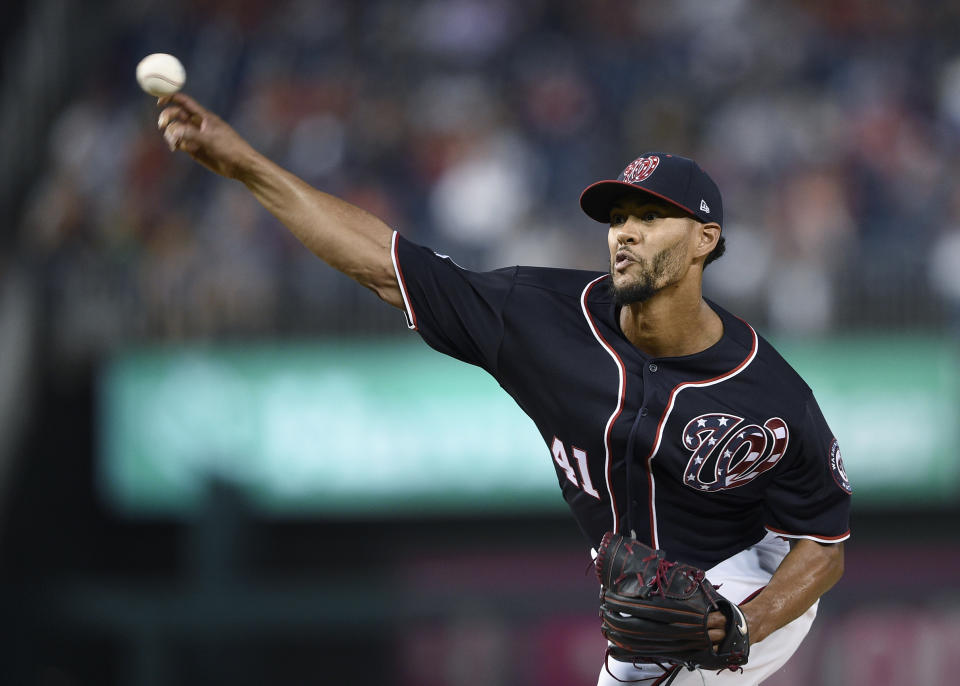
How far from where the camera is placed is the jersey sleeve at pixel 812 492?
11.4ft

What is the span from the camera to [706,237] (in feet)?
11.7

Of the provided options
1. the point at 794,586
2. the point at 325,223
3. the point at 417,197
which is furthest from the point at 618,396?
the point at 417,197

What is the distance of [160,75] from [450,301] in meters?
0.94

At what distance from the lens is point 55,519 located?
355 inches

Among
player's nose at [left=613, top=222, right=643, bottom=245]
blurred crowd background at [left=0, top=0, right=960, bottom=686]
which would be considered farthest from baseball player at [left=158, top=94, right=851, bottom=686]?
blurred crowd background at [left=0, top=0, right=960, bottom=686]

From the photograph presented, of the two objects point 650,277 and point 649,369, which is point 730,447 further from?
point 650,277

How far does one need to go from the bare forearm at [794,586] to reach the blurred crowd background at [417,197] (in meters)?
4.46

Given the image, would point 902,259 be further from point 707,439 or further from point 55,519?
point 55,519

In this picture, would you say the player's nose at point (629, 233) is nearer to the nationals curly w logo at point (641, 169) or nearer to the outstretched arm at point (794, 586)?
the nationals curly w logo at point (641, 169)

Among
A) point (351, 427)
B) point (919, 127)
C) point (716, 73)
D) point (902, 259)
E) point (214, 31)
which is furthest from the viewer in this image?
point (214, 31)

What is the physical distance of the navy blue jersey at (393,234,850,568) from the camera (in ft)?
11.4

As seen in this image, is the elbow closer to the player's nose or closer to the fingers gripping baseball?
the player's nose

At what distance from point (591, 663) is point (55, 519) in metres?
3.78

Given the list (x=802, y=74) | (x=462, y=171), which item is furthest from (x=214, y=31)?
(x=802, y=74)
